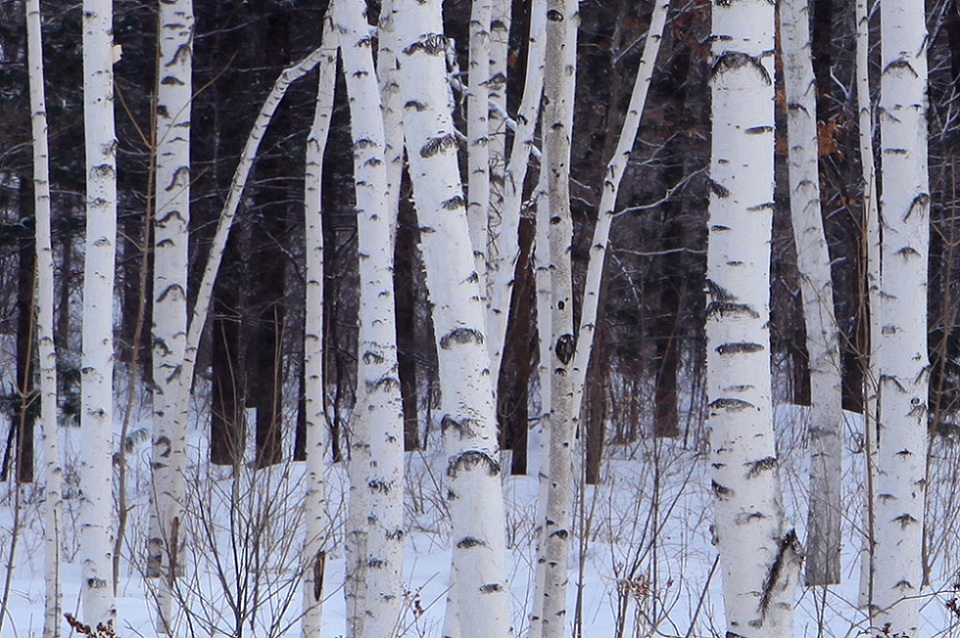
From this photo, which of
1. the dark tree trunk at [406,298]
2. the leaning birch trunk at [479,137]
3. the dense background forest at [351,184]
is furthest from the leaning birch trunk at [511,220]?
the dark tree trunk at [406,298]

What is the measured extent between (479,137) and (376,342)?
3.41 feet

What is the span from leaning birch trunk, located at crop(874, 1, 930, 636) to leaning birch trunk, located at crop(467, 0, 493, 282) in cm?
156

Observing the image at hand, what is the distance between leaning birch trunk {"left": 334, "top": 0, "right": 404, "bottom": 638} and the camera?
4.00 metres

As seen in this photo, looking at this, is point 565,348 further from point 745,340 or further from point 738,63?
point 738,63

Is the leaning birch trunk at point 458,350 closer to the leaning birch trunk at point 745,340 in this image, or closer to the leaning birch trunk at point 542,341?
the leaning birch trunk at point 745,340

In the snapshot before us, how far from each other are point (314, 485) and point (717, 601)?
140 inches

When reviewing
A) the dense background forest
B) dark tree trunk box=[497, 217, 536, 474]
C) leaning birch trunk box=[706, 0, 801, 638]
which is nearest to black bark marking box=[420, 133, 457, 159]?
leaning birch trunk box=[706, 0, 801, 638]

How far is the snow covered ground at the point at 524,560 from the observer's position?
5.16m

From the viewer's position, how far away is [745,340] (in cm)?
244

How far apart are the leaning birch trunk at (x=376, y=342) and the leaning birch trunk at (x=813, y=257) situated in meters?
3.50

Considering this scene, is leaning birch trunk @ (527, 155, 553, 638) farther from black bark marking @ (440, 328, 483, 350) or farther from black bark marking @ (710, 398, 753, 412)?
black bark marking @ (440, 328, 483, 350)

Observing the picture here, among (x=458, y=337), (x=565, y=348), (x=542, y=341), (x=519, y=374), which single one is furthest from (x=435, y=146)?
(x=519, y=374)

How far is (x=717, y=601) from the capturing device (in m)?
7.61

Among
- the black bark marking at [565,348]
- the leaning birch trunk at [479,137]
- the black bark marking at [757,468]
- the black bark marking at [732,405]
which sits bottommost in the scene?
the black bark marking at [757,468]
